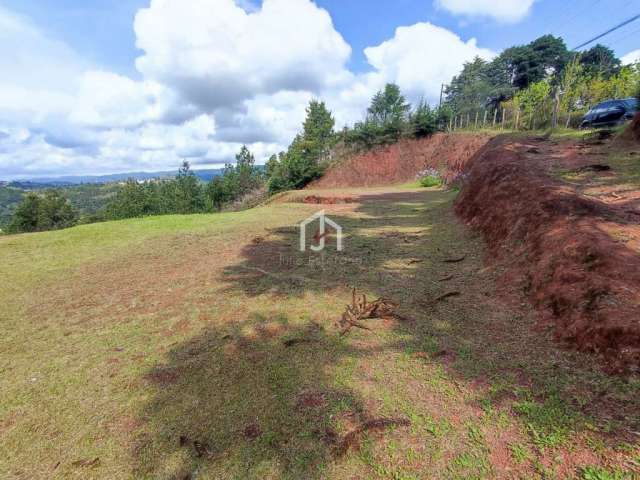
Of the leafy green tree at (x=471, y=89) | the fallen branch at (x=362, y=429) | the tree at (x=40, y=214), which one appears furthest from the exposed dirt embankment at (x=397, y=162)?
the tree at (x=40, y=214)

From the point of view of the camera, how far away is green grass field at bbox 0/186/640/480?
1.82 meters

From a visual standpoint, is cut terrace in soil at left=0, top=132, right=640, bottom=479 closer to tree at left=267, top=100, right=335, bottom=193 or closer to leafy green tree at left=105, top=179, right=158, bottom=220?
tree at left=267, top=100, right=335, bottom=193

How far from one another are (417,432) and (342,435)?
47 cm

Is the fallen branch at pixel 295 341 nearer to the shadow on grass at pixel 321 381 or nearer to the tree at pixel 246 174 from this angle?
the shadow on grass at pixel 321 381

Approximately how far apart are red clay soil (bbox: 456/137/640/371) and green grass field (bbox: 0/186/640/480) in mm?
239

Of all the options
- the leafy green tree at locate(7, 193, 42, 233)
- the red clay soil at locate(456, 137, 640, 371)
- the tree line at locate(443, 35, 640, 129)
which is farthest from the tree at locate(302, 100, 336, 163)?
the leafy green tree at locate(7, 193, 42, 233)

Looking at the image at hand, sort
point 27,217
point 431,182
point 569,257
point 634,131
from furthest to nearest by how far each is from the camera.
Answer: point 27,217 < point 431,182 < point 634,131 < point 569,257

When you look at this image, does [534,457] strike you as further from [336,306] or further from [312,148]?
[312,148]

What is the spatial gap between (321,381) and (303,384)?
5.8 inches

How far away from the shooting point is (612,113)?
12.2 meters

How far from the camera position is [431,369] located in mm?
2555

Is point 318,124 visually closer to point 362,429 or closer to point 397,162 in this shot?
point 397,162

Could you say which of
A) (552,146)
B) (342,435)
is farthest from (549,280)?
(552,146)

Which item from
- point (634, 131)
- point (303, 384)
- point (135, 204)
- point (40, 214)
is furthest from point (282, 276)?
point (40, 214)
